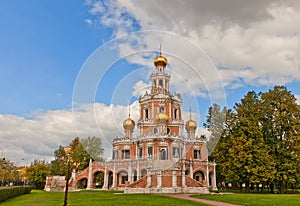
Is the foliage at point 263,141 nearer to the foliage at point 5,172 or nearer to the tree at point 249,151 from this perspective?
the tree at point 249,151

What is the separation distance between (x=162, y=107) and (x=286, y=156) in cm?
1879

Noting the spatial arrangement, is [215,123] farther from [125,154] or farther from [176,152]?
[125,154]

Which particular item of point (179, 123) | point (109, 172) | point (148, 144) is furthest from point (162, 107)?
point (109, 172)

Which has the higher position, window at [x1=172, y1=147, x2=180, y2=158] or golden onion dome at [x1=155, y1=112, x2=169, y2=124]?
golden onion dome at [x1=155, y1=112, x2=169, y2=124]

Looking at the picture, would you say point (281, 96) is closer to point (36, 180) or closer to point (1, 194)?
point (1, 194)

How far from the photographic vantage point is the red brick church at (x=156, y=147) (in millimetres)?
36656

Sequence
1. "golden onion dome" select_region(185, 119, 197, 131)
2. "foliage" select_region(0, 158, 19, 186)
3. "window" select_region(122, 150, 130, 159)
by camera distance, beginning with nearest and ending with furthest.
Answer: "window" select_region(122, 150, 130, 159) < "golden onion dome" select_region(185, 119, 197, 131) < "foliage" select_region(0, 158, 19, 186)

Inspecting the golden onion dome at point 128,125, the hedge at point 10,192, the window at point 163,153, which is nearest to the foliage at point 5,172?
the hedge at point 10,192

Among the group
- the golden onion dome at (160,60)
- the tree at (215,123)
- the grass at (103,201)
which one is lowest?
the grass at (103,201)

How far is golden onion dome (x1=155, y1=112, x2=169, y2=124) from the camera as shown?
133ft

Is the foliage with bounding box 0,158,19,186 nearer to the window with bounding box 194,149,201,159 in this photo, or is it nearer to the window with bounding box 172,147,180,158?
the window with bounding box 172,147,180,158

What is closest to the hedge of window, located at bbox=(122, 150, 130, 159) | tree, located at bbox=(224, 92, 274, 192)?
window, located at bbox=(122, 150, 130, 159)

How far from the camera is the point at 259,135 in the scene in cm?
3181

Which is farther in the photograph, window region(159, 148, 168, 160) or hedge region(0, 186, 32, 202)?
window region(159, 148, 168, 160)
